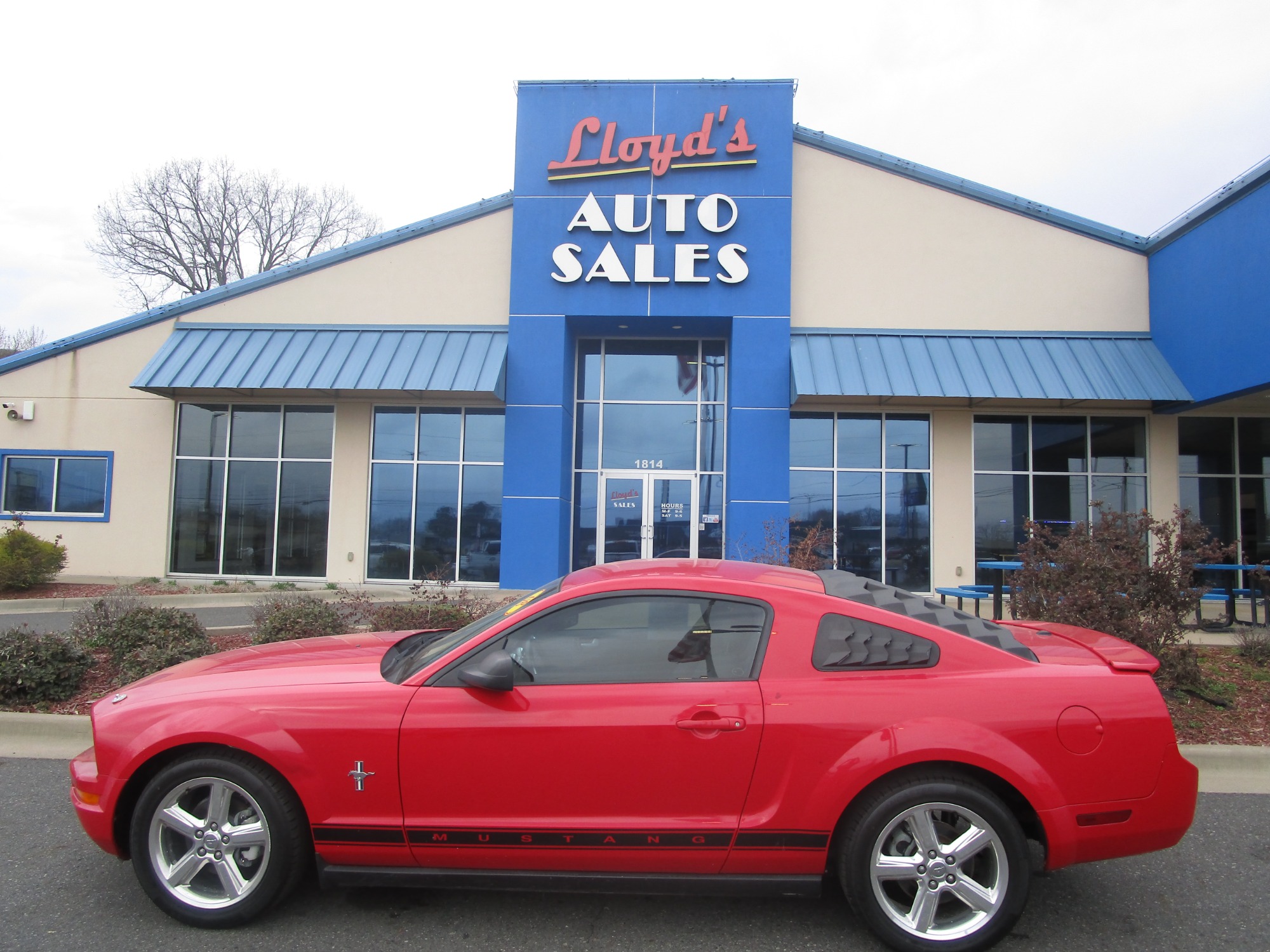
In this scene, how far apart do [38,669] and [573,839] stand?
5254mm

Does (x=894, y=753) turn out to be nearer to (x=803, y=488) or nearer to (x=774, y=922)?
(x=774, y=922)

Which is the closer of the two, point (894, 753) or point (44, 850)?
point (894, 753)

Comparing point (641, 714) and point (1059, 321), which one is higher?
point (1059, 321)

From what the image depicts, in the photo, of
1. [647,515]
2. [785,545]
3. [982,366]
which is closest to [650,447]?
[647,515]

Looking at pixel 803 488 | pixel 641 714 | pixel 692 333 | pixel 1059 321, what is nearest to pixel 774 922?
pixel 641 714

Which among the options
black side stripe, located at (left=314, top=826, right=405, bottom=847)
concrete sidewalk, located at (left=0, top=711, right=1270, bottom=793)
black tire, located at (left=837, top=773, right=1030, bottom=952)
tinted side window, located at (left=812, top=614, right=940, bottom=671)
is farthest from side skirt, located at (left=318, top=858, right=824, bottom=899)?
concrete sidewalk, located at (left=0, top=711, right=1270, bottom=793)

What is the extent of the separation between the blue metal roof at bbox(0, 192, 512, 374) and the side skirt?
13.8 m

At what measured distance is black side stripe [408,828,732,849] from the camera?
3.07 m

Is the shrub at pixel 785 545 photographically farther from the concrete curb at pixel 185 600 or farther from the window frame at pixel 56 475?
the window frame at pixel 56 475

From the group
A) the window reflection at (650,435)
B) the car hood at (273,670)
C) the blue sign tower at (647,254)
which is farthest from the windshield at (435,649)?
the window reflection at (650,435)

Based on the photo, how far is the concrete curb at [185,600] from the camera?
38.0 feet

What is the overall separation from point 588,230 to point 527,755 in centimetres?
1292

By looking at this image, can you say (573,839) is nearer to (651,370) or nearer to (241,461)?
(651,370)

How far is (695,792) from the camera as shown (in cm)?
308
